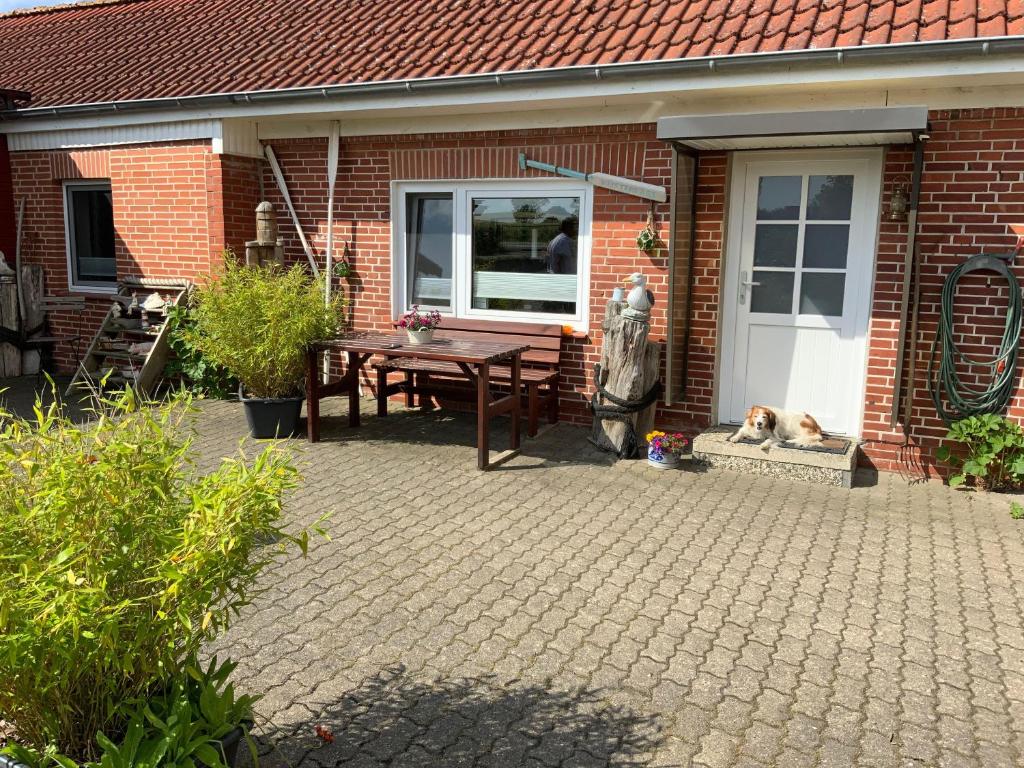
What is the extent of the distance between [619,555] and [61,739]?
3.15m

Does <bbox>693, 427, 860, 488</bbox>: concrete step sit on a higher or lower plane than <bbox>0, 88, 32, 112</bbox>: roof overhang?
lower

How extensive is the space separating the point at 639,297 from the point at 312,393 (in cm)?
284

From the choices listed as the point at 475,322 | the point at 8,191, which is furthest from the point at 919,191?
the point at 8,191

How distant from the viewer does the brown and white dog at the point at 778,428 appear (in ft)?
21.2

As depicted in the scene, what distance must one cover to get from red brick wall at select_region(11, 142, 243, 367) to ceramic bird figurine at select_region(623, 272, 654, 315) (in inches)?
177

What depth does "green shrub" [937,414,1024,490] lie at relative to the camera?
19.4ft

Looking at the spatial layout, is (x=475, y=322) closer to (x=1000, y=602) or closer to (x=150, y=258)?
(x=150, y=258)

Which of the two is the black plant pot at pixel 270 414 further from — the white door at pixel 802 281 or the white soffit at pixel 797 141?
the white soffit at pixel 797 141

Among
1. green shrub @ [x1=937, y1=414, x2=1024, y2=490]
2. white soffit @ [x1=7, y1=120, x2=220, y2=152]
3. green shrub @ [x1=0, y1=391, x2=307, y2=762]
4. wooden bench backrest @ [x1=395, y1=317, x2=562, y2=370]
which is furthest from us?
white soffit @ [x1=7, y1=120, x2=220, y2=152]

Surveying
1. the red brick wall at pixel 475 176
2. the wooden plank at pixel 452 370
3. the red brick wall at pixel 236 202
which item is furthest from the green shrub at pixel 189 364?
the wooden plank at pixel 452 370

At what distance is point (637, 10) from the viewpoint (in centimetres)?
743

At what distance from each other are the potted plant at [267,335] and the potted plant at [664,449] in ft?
9.51

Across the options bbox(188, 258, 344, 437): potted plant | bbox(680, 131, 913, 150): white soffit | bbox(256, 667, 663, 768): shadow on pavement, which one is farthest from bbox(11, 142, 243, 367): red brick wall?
bbox(256, 667, 663, 768): shadow on pavement

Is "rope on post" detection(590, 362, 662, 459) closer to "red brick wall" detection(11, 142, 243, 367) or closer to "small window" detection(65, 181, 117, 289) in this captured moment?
"red brick wall" detection(11, 142, 243, 367)
